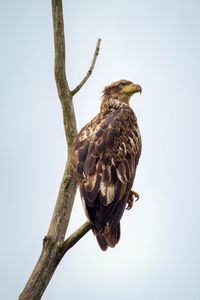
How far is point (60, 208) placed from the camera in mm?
5648

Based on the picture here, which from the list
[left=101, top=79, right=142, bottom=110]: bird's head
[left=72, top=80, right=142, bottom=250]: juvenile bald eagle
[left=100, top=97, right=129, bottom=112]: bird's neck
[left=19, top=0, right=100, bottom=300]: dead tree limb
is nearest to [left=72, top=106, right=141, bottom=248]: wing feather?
[left=72, top=80, right=142, bottom=250]: juvenile bald eagle

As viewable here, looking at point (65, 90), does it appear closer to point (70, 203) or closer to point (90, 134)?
point (90, 134)

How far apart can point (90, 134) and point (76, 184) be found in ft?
2.34

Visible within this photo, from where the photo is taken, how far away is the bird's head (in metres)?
7.68

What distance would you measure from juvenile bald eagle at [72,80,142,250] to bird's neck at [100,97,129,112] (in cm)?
85

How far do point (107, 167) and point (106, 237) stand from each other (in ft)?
2.91

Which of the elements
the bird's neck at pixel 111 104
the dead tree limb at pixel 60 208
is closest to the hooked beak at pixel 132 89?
the bird's neck at pixel 111 104

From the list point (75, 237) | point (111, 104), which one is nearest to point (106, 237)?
point (75, 237)

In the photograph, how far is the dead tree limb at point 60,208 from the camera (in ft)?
16.3

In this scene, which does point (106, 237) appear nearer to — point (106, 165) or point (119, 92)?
point (106, 165)

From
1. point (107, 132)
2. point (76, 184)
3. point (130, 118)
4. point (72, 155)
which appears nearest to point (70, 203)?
point (76, 184)

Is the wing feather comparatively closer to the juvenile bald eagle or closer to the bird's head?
the juvenile bald eagle

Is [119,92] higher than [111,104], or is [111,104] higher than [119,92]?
[119,92]

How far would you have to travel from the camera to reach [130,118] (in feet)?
21.4
